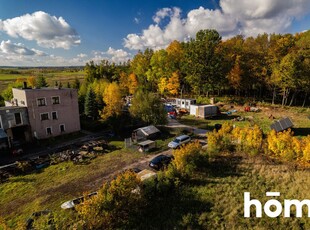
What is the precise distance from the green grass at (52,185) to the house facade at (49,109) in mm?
10265

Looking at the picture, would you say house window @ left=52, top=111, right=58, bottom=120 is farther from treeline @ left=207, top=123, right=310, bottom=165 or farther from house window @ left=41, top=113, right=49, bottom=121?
treeline @ left=207, top=123, right=310, bottom=165

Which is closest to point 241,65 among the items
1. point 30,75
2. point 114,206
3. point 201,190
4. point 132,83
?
point 132,83

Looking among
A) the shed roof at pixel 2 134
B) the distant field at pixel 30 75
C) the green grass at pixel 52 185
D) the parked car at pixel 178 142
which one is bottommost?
the green grass at pixel 52 185

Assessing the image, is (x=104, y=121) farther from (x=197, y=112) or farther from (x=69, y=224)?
(x=69, y=224)

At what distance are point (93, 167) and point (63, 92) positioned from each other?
16003 millimetres

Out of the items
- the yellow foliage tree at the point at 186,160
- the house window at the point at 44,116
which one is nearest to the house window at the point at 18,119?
the house window at the point at 44,116

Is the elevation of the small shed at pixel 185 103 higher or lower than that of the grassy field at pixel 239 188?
higher

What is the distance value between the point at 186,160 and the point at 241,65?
129 feet

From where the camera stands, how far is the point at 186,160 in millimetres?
19188

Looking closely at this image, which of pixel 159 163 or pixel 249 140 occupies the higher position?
pixel 249 140

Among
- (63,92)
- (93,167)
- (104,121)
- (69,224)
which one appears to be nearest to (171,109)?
(104,121)

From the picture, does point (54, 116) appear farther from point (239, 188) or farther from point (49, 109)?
point (239, 188)

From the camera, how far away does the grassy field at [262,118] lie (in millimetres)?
33594

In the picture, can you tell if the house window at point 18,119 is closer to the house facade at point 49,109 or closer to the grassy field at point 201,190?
the house facade at point 49,109
